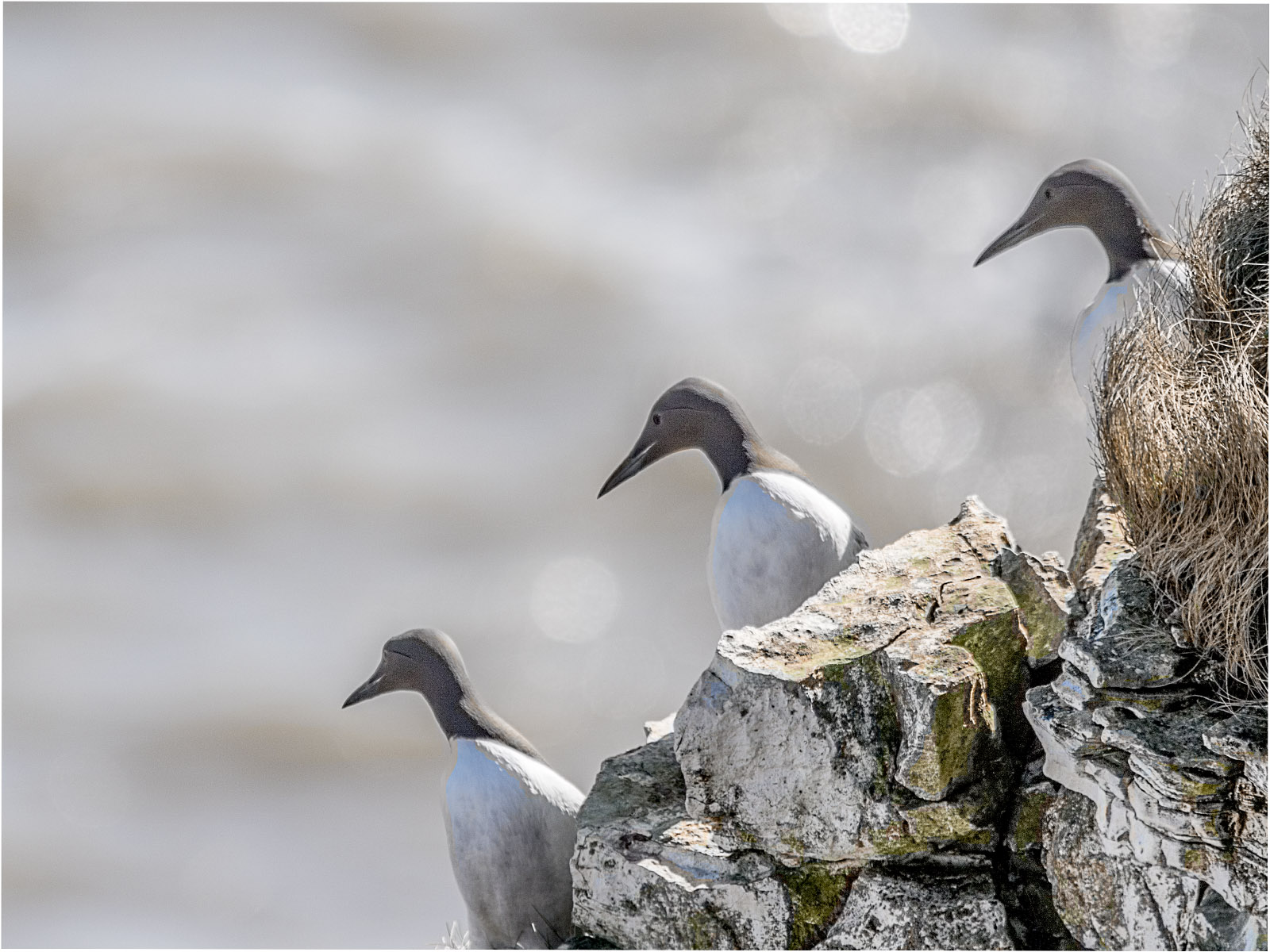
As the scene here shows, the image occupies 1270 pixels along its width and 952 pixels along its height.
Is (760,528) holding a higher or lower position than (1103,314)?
lower

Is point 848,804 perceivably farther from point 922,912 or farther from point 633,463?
point 633,463

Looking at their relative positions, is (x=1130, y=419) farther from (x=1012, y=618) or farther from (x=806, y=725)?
(x=806, y=725)

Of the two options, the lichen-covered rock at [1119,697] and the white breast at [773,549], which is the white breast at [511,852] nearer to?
the white breast at [773,549]

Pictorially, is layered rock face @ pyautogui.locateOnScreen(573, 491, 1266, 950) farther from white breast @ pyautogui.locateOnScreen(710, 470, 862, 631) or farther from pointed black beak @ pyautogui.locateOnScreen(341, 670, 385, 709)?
pointed black beak @ pyautogui.locateOnScreen(341, 670, 385, 709)

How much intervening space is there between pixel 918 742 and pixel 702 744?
1.58ft

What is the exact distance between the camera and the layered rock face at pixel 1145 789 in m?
2.45

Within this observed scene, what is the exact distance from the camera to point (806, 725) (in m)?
3.05

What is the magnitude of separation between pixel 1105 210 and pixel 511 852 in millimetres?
2592

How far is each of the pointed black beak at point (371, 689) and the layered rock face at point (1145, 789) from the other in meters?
2.36

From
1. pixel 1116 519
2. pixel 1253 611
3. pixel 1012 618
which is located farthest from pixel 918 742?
pixel 1116 519

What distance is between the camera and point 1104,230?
436 centimetres

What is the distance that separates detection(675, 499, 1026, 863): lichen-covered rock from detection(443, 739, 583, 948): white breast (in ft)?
2.80

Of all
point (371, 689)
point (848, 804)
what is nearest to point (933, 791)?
point (848, 804)

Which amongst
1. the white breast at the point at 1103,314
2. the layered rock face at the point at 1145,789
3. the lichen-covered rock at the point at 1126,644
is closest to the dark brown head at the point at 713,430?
the white breast at the point at 1103,314
